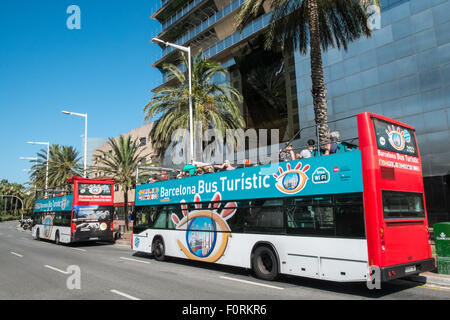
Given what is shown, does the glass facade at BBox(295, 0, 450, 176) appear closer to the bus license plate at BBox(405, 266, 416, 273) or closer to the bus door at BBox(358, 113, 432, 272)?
the bus door at BBox(358, 113, 432, 272)

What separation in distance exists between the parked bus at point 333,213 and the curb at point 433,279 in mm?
485

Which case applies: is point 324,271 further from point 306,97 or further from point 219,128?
point 306,97

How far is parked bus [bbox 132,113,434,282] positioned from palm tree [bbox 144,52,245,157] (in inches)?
423

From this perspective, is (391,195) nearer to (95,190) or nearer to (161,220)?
(161,220)

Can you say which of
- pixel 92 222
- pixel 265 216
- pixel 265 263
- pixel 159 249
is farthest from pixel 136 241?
pixel 265 216

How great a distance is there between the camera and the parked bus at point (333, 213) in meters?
7.33

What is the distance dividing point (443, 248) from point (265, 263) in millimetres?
4671

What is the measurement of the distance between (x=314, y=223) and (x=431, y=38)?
1734cm

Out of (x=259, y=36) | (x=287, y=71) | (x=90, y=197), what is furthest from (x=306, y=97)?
(x=90, y=197)

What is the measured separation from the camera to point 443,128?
19.1 meters

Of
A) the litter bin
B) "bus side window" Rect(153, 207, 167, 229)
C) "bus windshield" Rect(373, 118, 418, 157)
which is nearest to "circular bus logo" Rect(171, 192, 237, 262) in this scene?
"bus side window" Rect(153, 207, 167, 229)

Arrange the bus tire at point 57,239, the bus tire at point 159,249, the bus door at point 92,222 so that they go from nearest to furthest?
the bus tire at point 159,249, the bus door at point 92,222, the bus tire at point 57,239

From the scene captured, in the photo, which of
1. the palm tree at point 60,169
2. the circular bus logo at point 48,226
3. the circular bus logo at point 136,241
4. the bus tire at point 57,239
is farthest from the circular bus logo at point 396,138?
the palm tree at point 60,169

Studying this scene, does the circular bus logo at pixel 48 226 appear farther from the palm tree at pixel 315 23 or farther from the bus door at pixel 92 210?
the palm tree at pixel 315 23
